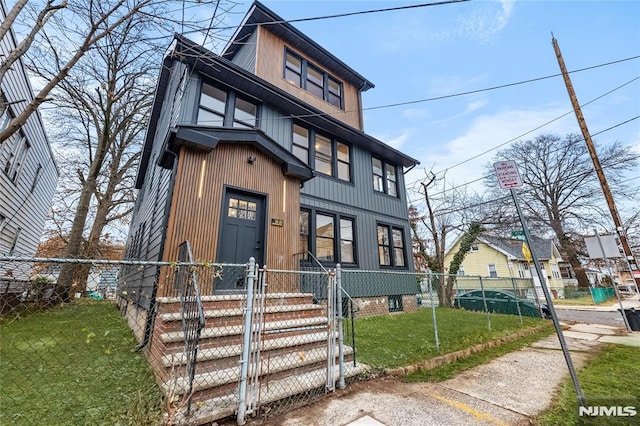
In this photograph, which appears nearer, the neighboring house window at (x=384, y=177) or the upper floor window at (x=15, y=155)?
the upper floor window at (x=15, y=155)

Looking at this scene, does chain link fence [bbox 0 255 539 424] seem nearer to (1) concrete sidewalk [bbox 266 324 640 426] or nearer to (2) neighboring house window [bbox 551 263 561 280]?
(1) concrete sidewalk [bbox 266 324 640 426]

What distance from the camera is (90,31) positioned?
5941mm

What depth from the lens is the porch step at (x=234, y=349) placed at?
3082mm

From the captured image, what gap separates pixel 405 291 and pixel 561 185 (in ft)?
68.1

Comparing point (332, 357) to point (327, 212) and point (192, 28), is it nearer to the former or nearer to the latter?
point (327, 212)

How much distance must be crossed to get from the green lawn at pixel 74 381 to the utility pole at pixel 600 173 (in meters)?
11.7

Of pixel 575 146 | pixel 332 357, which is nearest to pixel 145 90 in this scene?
pixel 332 357

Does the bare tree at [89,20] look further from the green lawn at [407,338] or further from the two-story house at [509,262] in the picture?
the two-story house at [509,262]

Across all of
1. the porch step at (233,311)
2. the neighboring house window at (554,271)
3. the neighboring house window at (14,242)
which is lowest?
the porch step at (233,311)

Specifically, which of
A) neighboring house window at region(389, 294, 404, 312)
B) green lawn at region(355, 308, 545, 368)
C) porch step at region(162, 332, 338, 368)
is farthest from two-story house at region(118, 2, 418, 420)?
green lawn at region(355, 308, 545, 368)

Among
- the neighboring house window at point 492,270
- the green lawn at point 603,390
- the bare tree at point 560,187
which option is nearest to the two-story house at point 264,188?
the green lawn at point 603,390

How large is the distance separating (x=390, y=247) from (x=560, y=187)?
67.5ft

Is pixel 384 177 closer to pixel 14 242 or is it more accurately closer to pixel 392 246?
pixel 392 246

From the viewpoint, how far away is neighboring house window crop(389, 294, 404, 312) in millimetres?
9186
